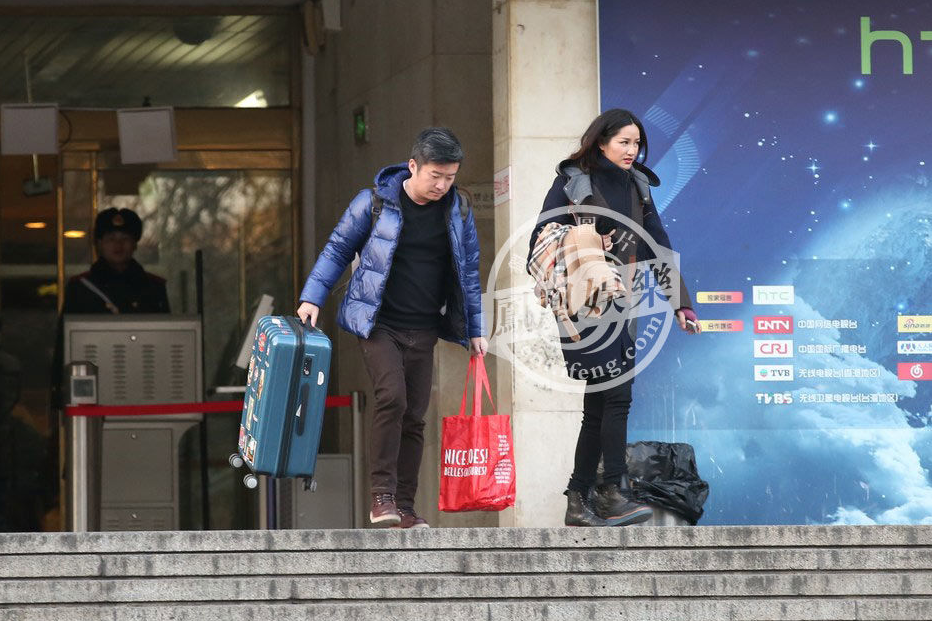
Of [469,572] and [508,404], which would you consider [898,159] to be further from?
[469,572]

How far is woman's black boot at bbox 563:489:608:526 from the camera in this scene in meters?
7.32

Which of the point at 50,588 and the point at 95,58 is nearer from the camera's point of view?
the point at 50,588

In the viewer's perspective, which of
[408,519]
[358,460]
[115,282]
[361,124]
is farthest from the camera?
[361,124]

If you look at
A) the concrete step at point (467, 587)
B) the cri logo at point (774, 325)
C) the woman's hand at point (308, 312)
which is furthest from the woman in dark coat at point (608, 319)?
the cri logo at point (774, 325)

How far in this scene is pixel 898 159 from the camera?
9289mm

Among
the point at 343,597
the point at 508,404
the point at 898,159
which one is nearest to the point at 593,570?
the point at 343,597

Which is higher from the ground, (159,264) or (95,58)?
(95,58)

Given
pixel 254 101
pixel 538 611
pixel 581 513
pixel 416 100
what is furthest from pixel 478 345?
pixel 254 101

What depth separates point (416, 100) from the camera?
422 inches

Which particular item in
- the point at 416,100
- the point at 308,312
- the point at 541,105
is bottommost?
the point at 308,312

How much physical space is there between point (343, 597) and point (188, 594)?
0.52m

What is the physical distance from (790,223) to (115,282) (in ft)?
14.8

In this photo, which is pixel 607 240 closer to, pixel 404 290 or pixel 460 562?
pixel 404 290

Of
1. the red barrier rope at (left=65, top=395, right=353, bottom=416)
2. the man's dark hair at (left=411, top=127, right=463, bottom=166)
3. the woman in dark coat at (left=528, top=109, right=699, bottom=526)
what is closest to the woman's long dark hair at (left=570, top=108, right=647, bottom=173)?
the woman in dark coat at (left=528, top=109, right=699, bottom=526)
